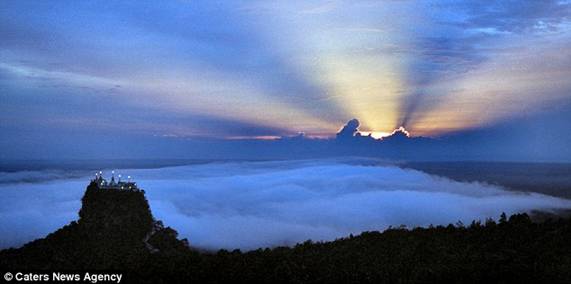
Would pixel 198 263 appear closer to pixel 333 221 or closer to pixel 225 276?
pixel 225 276

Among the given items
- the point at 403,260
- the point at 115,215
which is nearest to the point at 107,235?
the point at 115,215

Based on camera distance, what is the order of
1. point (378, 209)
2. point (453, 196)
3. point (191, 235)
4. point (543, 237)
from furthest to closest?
point (453, 196) < point (378, 209) < point (191, 235) < point (543, 237)

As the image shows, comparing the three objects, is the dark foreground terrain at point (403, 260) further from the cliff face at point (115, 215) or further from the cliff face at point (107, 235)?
the cliff face at point (115, 215)

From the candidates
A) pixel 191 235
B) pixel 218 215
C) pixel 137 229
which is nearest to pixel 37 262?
pixel 137 229

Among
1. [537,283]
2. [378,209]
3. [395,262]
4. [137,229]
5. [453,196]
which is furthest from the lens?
[453,196]

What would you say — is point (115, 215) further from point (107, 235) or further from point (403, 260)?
point (403, 260)

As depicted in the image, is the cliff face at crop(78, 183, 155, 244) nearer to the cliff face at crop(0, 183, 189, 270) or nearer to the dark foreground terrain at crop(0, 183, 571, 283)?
the cliff face at crop(0, 183, 189, 270)

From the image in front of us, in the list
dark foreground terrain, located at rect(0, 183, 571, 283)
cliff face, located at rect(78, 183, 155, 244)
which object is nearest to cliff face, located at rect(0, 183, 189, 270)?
cliff face, located at rect(78, 183, 155, 244)

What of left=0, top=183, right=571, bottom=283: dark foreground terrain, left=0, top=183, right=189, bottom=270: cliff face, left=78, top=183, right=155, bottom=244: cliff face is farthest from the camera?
left=78, top=183, right=155, bottom=244: cliff face
